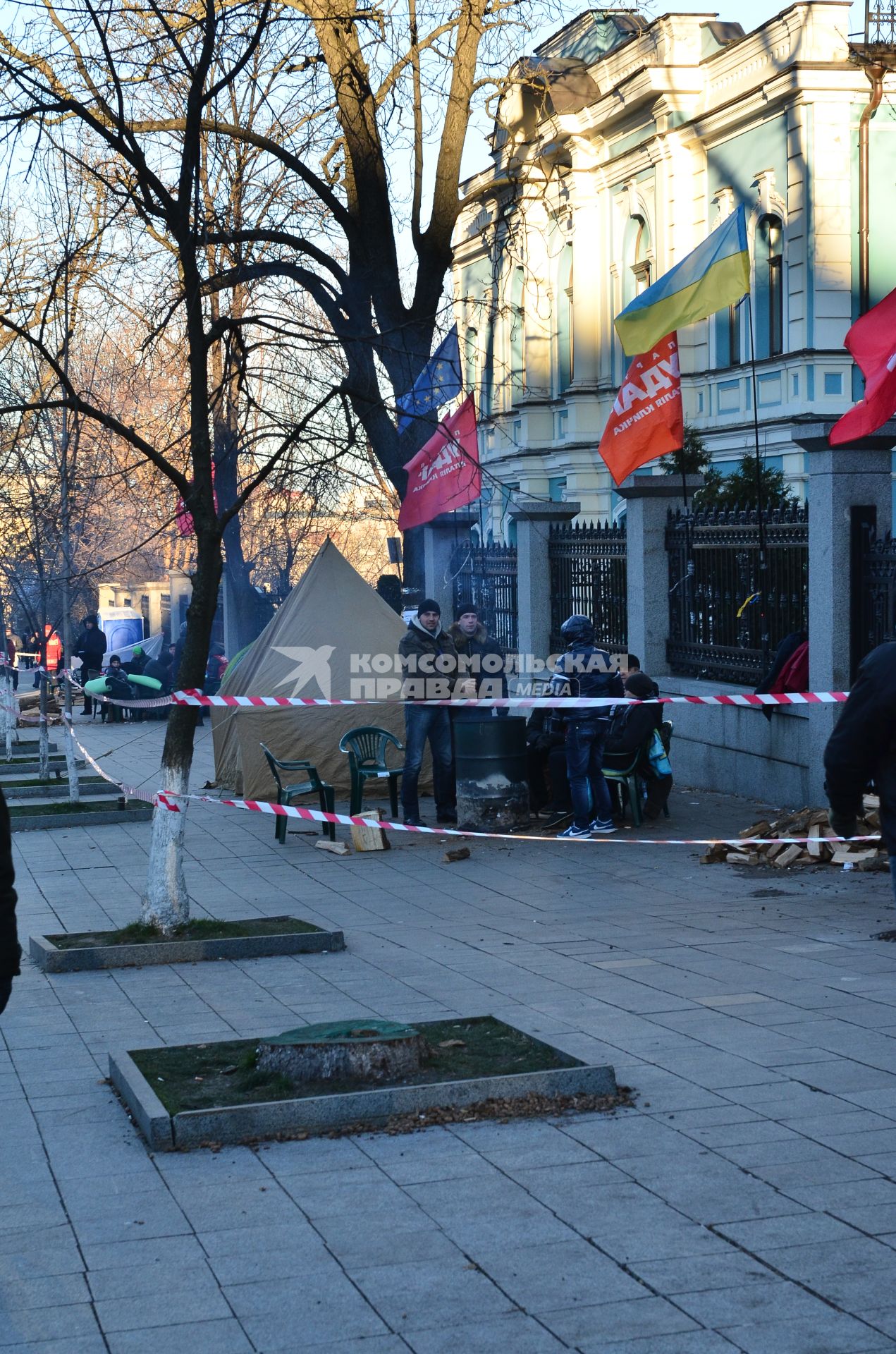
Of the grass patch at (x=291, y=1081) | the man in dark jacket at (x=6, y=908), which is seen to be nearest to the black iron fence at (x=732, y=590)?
the grass patch at (x=291, y=1081)

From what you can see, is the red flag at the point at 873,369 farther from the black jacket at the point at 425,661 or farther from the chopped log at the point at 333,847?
the chopped log at the point at 333,847

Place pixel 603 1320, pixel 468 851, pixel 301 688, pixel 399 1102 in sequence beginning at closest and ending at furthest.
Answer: pixel 603 1320 → pixel 399 1102 → pixel 468 851 → pixel 301 688

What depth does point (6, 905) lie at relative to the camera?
3.99 metres

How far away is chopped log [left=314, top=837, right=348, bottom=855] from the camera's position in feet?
39.4

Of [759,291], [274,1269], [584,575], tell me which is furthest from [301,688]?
[759,291]

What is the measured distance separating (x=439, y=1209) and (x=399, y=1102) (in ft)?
2.65

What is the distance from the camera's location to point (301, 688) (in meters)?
15.5

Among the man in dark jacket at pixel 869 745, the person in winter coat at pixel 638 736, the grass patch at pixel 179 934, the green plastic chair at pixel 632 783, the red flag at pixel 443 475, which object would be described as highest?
the red flag at pixel 443 475

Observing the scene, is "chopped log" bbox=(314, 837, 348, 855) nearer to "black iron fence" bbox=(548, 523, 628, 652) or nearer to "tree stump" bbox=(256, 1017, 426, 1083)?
"black iron fence" bbox=(548, 523, 628, 652)

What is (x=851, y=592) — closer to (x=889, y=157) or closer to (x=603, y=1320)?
(x=603, y=1320)

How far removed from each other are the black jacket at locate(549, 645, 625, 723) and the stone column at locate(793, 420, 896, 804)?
1580 mm

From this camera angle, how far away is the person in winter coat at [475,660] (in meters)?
13.5

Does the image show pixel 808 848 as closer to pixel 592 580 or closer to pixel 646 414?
pixel 646 414

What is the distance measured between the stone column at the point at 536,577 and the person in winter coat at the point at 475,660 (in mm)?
4094
